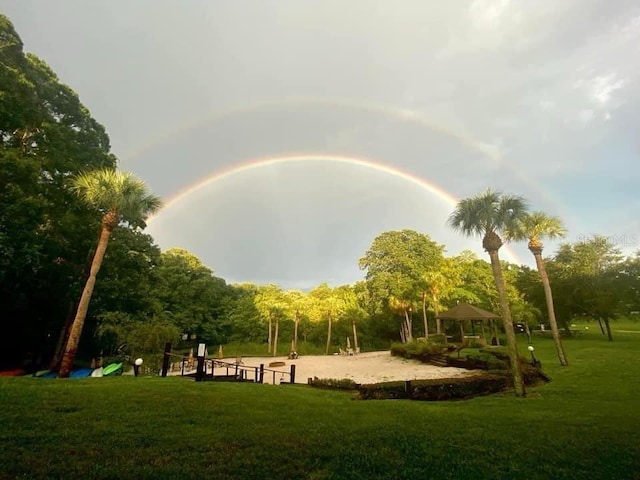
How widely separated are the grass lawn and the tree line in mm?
5467

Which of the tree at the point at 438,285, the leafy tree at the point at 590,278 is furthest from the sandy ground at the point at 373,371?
the leafy tree at the point at 590,278

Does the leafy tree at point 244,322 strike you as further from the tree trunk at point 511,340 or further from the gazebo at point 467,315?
the tree trunk at point 511,340

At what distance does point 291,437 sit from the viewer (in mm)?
6375

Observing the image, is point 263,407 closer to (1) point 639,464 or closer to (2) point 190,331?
(1) point 639,464

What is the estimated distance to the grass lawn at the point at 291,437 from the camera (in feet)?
16.3

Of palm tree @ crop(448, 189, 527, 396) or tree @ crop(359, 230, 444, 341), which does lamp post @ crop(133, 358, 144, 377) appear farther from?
tree @ crop(359, 230, 444, 341)

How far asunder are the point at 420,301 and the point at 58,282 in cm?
3183

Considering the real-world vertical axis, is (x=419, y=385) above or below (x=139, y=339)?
below

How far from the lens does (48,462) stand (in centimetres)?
473

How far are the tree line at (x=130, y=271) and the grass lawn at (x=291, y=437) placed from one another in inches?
215

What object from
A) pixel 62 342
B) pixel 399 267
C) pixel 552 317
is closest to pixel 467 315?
pixel 552 317

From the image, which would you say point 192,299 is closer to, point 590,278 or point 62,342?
point 62,342

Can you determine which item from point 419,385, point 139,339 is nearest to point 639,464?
point 419,385

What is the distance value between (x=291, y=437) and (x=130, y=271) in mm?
21448
